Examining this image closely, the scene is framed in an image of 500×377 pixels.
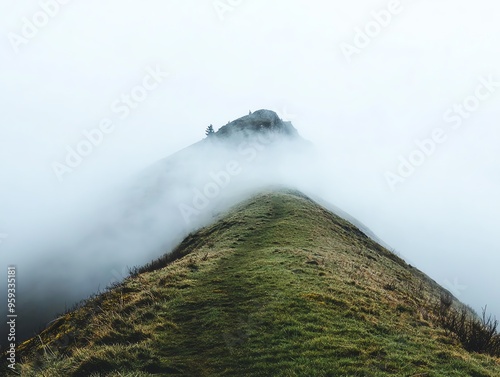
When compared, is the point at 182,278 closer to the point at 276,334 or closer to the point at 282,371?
the point at 276,334

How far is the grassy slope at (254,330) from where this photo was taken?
41.1 feet

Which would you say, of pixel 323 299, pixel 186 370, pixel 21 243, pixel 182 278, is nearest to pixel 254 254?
pixel 182 278

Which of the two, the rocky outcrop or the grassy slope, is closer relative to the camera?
the grassy slope

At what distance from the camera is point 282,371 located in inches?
461
